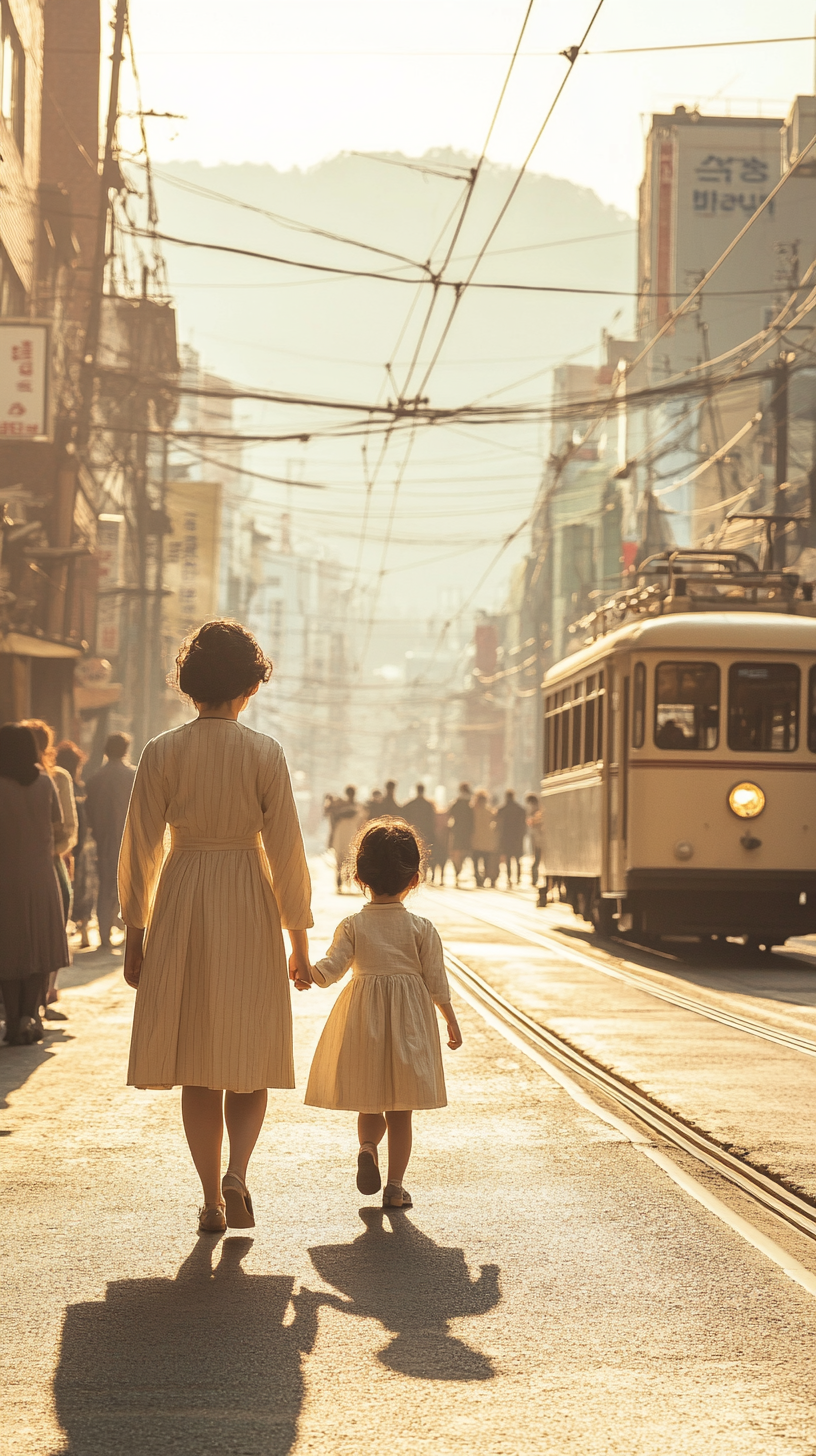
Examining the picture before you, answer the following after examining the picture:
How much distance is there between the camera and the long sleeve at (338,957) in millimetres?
5848

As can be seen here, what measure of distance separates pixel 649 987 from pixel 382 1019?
27.2ft

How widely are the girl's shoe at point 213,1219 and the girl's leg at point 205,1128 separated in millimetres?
89

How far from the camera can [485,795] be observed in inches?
1387

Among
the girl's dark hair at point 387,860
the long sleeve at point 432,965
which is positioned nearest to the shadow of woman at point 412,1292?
the long sleeve at point 432,965

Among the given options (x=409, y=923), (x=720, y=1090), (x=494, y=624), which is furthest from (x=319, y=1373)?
(x=494, y=624)

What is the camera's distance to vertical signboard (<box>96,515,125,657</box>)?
41.4 m

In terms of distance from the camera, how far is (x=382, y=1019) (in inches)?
234

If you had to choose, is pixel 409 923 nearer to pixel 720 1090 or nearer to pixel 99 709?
pixel 720 1090

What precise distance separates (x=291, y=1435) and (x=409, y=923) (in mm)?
2534

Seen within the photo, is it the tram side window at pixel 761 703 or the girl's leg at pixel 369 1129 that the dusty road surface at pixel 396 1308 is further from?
the tram side window at pixel 761 703

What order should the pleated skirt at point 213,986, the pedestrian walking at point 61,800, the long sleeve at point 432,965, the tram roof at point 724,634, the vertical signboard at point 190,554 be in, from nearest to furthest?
the pleated skirt at point 213,986 → the long sleeve at point 432,965 → the pedestrian walking at point 61,800 → the tram roof at point 724,634 → the vertical signboard at point 190,554

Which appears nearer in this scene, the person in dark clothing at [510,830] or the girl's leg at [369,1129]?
the girl's leg at [369,1129]

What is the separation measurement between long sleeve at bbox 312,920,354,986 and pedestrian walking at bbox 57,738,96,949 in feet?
32.2

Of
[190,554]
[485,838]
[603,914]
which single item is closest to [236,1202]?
[603,914]
